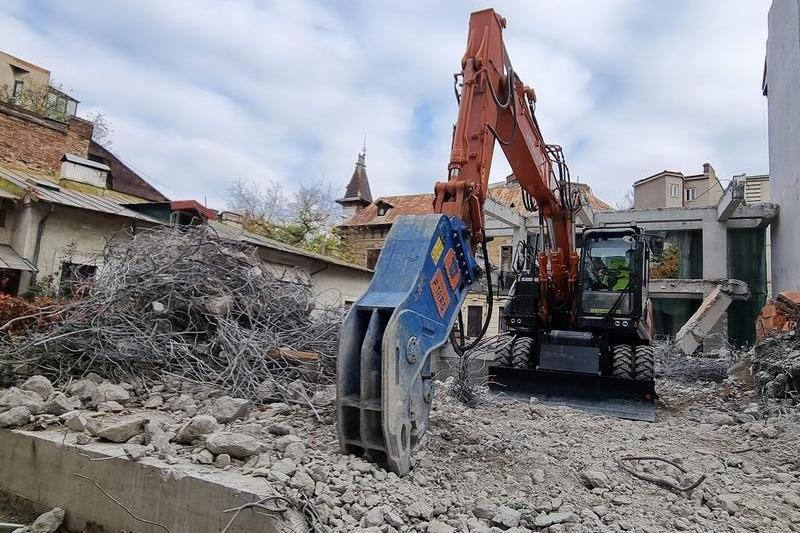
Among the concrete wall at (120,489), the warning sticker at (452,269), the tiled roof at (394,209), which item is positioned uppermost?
the tiled roof at (394,209)

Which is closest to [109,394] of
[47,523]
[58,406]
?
[58,406]

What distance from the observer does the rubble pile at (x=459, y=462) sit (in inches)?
117

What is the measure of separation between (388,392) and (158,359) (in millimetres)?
3314

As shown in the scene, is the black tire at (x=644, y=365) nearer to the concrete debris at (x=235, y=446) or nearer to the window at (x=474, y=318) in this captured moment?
the concrete debris at (x=235, y=446)

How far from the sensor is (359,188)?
148ft

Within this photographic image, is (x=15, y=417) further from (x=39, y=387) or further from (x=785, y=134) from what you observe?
(x=785, y=134)

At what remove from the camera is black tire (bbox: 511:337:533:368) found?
26.4ft

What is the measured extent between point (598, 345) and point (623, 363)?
52 cm

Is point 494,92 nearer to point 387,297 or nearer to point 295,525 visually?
point 387,297

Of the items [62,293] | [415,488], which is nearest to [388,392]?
[415,488]

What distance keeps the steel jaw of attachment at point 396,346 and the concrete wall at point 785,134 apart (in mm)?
11262

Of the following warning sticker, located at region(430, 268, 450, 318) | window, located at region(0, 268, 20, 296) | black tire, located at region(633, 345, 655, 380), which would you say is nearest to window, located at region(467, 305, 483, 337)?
black tire, located at region(633, 345, 655, 380)

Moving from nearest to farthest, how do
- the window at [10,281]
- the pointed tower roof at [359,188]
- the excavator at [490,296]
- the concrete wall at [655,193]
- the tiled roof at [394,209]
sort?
the excavator at [490,296] → the window at [10,281] → the concrete wall at [655,193] → the tiled roof at [394,209] → the pointed tower roof at [359,188]

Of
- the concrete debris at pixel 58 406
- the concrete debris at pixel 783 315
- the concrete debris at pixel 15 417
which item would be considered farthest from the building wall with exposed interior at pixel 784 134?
the concrete debris at pixel 15 417
